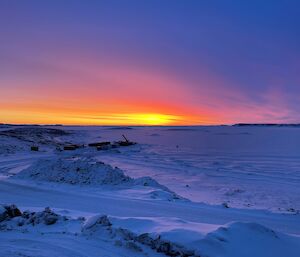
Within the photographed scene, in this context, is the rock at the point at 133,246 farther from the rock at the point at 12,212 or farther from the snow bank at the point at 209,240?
the rock at the point at 12,212

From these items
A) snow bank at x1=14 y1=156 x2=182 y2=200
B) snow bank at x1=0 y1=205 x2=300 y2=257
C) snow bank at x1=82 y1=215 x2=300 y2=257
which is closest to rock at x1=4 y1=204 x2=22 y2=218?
snow bank at x1=0 y1=205 x2=300 y2=257

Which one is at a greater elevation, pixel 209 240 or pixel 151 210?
pixel 209 240

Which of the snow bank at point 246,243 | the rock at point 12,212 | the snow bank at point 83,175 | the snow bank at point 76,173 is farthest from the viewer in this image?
the snow bank at point 76,173

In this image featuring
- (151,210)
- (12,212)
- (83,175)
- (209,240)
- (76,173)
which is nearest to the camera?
(209,240)

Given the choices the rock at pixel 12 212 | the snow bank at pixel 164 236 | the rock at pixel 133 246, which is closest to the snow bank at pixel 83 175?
the rock at pixel 12 212

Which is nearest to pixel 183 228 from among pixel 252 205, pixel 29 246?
pixel 29 246

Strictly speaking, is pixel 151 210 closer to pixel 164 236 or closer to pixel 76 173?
pixel 164 236

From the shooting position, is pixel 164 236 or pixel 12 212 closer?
pixel 164 236

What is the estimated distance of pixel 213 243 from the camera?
4957 mm

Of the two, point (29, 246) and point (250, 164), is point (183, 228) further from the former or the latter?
point (250, 164)

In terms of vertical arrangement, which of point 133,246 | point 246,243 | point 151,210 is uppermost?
point 246,243

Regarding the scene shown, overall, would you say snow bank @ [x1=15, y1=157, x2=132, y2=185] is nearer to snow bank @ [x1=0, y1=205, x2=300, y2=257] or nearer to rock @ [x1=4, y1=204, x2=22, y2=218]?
rock @ [x1=4, y1=204, x2=22, y2=218]

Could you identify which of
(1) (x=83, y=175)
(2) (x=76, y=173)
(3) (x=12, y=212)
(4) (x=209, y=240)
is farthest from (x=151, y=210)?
(2) (x=76, y=173)

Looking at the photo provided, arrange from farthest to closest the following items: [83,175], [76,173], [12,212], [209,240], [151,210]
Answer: [76,173], [83,175], [151,210], [12,212], [209,240]
